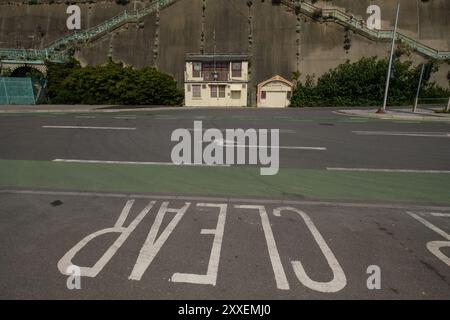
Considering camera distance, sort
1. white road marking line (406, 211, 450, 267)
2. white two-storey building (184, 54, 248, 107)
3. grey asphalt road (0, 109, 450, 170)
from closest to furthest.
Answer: white road marking line (406, 211, 450, 267)
grey asphalt road (0, 109, 450, 170)
white two-storey building (184, 54, 248, 107)

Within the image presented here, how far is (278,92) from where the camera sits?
37.8 meters

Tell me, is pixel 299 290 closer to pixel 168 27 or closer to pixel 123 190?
pixel 123 190

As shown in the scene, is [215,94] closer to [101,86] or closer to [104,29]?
[101,86]

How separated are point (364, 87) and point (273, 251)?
117ft

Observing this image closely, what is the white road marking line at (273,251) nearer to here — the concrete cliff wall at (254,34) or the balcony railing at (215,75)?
the balcony railing at (215,75)

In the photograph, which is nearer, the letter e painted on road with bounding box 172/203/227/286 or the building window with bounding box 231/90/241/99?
the letter e painted on road with bounding box 172/203/227/286

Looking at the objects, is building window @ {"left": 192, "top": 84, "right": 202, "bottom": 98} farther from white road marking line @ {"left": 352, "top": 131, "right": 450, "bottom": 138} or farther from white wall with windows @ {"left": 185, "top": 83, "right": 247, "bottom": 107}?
white road marking line @ {"left": 352, "top": 131, "right": 450, "bottom": 138}

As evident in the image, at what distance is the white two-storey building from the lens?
37.8 m

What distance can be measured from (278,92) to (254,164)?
3168cm

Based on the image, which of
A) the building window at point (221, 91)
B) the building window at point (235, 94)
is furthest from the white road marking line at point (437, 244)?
the building window at point (221, 91)

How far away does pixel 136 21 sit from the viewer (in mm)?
42031

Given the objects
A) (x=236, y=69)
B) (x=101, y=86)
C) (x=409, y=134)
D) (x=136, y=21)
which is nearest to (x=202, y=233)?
(x=409, y=134)

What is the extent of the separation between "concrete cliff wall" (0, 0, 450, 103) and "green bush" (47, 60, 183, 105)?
969 centimetres

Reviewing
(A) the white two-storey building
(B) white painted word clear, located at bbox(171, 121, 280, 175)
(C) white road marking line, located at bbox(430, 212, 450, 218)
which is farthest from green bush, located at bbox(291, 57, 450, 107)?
(C) white road marking line, located at bbox(430, 212, 450, 218)
